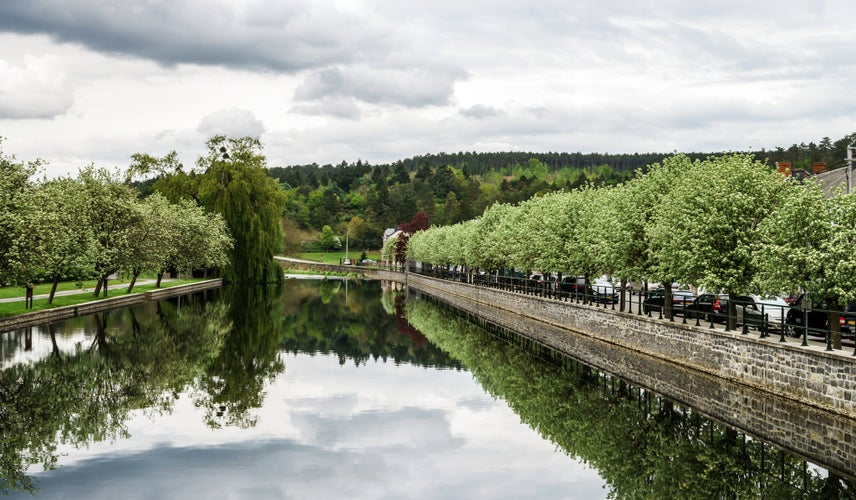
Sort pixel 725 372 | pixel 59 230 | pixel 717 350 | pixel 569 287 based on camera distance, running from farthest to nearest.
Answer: pixel 569 287 → pixel 59 230 → pixel 717 350 → pixel 725 372

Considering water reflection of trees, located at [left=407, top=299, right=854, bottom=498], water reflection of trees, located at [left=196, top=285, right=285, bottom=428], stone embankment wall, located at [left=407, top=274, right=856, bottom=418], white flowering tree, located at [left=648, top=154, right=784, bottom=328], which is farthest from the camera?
white flowering tree, located at [left=648, top=154, right=784, bottom=328]

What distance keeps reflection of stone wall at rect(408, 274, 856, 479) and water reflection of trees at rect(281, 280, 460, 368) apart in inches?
256

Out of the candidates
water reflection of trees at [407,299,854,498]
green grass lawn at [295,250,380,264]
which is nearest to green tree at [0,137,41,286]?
water reflection of trees at [407,299,854,498]

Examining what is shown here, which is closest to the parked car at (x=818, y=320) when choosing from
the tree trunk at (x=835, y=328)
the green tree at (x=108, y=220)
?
the tree trunk at (x=835, y=328)

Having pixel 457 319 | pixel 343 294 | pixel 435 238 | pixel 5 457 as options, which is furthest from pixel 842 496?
pixel 435 238

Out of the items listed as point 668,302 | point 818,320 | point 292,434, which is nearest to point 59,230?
point 292,434

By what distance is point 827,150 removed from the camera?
126m

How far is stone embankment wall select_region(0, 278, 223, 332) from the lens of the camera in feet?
127

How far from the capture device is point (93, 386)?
24188 mm

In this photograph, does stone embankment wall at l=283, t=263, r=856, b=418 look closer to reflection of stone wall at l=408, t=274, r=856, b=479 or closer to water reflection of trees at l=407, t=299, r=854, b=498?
reflection of stone wall at l=408, t=274, r=856, b=479

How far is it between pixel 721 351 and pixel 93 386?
65.8ft

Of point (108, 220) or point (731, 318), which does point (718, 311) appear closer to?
point (731, 318)

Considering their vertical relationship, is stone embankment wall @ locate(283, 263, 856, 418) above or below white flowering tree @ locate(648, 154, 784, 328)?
below

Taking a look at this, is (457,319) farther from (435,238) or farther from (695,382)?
(435,238)
